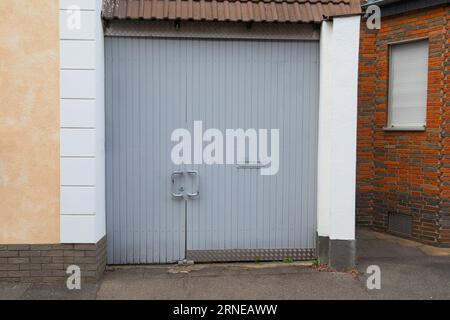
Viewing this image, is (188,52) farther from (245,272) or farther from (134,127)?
(245,272)

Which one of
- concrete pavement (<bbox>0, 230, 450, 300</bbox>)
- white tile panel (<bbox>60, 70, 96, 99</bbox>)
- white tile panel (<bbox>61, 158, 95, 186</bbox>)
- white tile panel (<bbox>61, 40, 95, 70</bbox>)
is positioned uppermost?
white tile panel (<bbox>61, 40, 95, 70</bbox>)

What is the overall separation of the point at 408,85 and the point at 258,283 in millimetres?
4058

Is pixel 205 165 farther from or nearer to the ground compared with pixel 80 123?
nearer to the ground

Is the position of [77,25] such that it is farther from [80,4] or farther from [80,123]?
[80,123]

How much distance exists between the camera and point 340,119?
5.64 m

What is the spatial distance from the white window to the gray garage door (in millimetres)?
2249

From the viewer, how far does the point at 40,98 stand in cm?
518

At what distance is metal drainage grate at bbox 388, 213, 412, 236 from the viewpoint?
7.49m

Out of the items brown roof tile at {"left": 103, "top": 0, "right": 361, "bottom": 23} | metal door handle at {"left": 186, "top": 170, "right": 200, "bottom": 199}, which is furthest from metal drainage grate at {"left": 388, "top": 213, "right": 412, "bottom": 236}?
metal door handle at {"left": 186, "top": 170, "right": 200, "bottom": 199}

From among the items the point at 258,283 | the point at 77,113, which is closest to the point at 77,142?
the point at 77,113

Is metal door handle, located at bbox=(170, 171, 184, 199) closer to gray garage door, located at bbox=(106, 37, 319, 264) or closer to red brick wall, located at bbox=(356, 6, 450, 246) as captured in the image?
gray garage door, located at bbox=(106, 37, 319, 264)

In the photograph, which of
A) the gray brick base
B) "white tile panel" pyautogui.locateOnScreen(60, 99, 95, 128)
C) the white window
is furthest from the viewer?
the white window

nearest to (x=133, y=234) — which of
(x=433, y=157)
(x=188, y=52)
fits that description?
(x=188, y=52)

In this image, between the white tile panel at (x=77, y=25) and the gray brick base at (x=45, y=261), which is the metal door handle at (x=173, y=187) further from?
the white tile panel at (x=77, y=25)
